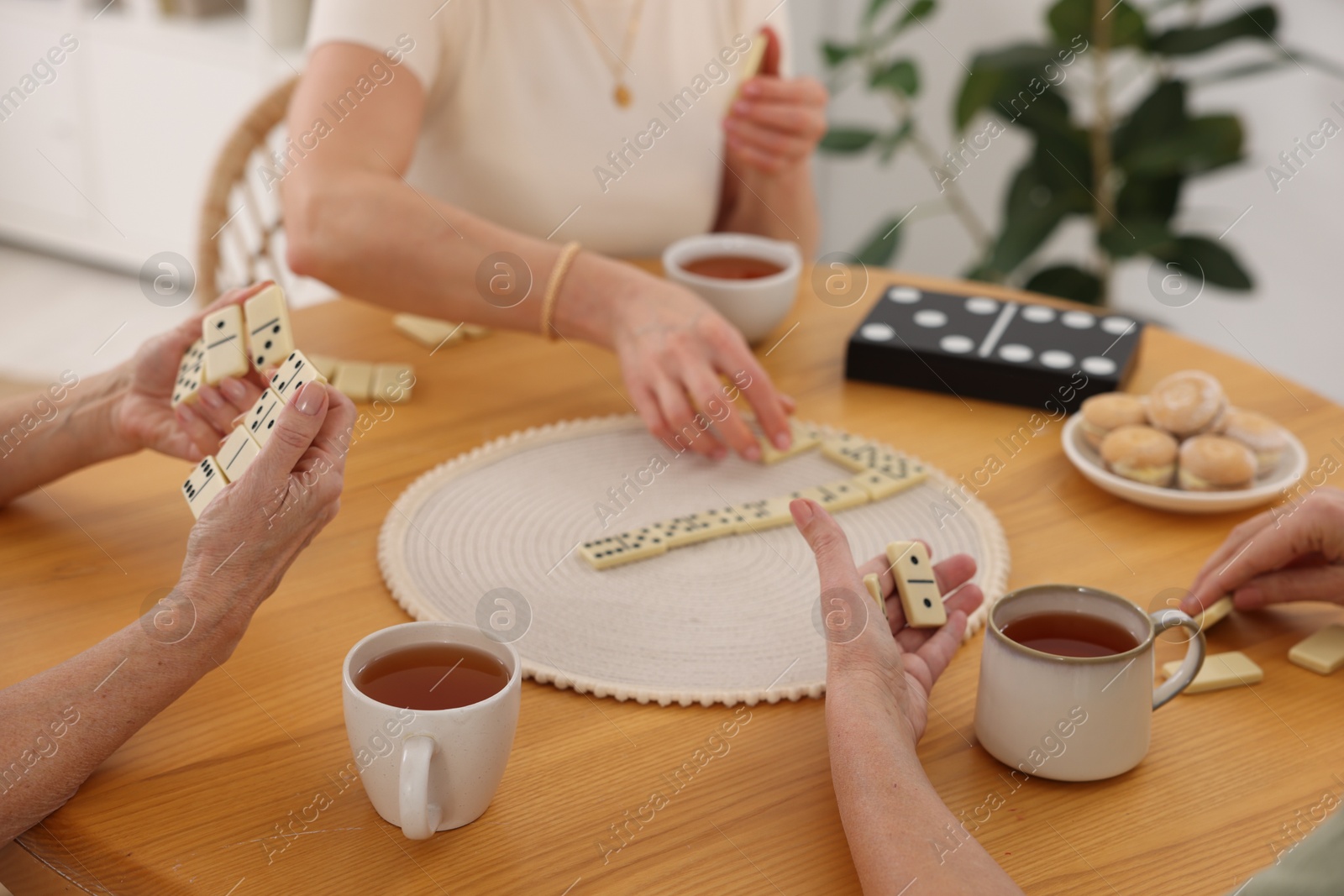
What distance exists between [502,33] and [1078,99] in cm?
184

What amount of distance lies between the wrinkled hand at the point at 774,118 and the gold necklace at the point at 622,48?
173 mm

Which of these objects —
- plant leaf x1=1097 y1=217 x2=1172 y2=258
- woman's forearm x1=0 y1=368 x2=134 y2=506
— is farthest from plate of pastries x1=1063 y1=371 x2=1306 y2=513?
plant leaf x1=1097 y1=217 x2=1172 y2=258

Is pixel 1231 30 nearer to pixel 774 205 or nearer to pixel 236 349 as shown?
pixel 774 205

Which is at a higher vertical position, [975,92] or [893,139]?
[975,92]

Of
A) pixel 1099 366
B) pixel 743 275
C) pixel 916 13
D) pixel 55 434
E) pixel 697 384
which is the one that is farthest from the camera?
pixel 916 13

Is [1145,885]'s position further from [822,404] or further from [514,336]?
[514,336]

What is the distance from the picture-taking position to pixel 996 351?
1445 millimetres

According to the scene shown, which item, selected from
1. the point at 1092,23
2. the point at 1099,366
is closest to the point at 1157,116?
the point at 1092,23

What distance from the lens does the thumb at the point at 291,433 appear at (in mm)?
871

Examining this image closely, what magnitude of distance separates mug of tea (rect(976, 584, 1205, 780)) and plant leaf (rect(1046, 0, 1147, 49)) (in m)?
2.05

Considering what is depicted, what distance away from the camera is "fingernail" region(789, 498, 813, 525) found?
946 millimetres

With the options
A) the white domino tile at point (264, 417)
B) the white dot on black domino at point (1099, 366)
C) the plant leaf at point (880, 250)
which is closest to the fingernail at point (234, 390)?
the white domino tile at point (264, 417)

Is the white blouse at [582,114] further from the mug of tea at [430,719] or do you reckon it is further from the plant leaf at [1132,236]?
the plant leaf at [1132,236]

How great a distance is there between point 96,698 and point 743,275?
0.96 meters
